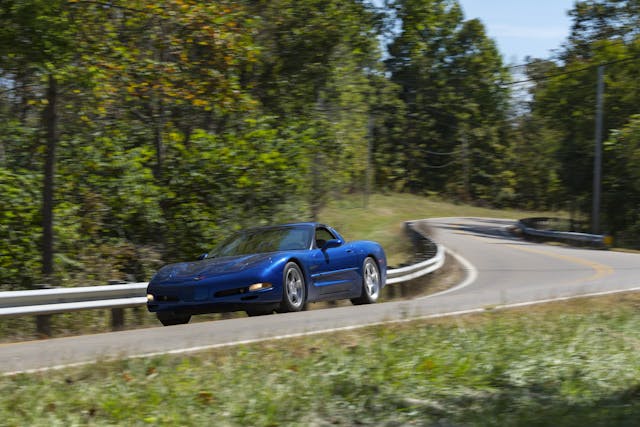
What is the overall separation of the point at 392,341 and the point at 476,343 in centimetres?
69

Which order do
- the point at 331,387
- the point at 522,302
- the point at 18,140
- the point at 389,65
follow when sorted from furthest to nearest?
the point at 389,65
the point at 18,140
the point at 522,302
the point at 331,387

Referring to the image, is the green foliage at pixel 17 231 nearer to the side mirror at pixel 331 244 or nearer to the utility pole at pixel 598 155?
the side mirror at pixel 331 244

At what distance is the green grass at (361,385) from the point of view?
5195mm

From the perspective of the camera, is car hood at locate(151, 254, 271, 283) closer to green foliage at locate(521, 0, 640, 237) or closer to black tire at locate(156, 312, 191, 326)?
black tire at locate(156, 312, 191, 326)

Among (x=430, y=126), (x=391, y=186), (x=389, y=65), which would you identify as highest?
(x=389, y=65)

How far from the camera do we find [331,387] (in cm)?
587

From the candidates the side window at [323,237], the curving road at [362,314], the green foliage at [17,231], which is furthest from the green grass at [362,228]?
the curving road at [362,314]

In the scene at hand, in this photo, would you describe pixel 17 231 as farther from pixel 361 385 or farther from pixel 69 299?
pixel 361 385

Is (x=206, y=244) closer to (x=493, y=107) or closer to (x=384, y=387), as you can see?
(x=384, y=387)

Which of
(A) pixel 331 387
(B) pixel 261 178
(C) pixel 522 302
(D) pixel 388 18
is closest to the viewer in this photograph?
(A) pixel 331 387

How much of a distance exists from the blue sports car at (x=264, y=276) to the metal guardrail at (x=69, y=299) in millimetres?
496

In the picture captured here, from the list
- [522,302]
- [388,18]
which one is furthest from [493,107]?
[522,302]

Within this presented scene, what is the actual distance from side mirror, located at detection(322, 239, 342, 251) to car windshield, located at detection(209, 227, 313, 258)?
0.86 ft

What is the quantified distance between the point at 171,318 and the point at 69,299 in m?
1.32
